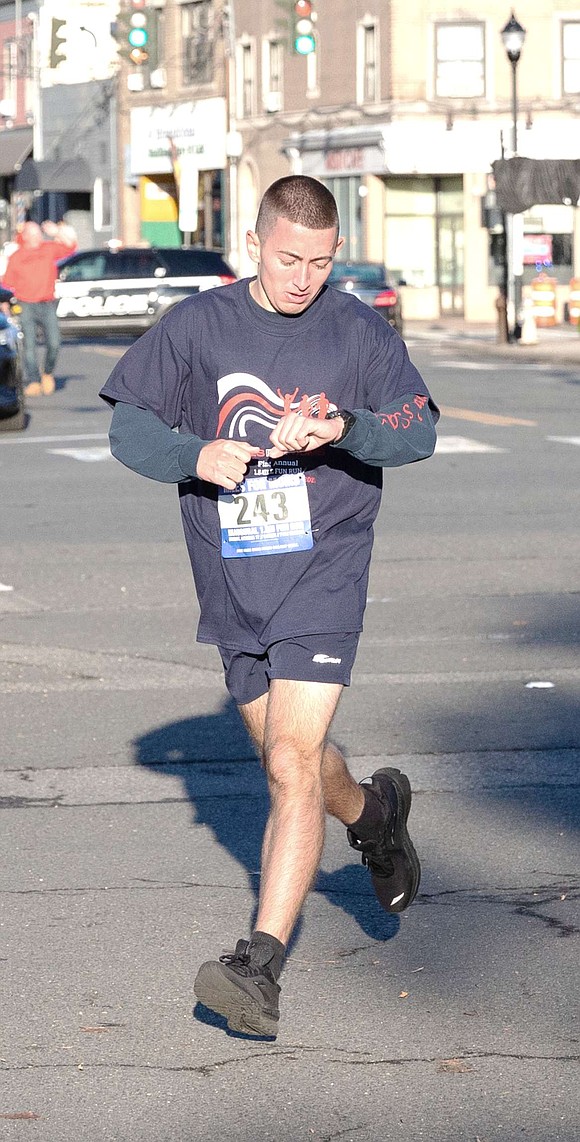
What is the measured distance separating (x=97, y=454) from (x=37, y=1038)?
13.4 metres

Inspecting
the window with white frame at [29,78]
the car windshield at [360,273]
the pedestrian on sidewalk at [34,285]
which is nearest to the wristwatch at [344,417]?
the pedestrian on sidewalk at [34,285]

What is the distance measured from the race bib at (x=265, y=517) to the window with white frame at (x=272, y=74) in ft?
157

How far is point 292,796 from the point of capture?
4504 mm

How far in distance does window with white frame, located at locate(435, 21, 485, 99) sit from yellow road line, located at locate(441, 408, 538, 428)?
1076 inches

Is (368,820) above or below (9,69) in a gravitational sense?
below

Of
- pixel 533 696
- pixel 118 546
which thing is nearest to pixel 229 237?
pixel 118 546

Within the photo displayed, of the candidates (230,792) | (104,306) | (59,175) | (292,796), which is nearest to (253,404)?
(292,796)

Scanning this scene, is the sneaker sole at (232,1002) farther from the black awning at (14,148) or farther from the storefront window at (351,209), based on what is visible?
the black awning at (14,148)

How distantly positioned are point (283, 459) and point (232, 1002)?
129 cm

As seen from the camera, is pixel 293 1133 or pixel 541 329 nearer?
pixel 293 1133

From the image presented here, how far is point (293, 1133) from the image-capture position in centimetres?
390

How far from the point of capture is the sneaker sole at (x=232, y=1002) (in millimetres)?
4215

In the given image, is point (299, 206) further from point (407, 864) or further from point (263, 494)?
point (407, 864)

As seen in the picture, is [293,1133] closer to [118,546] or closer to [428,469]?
[118,546]
